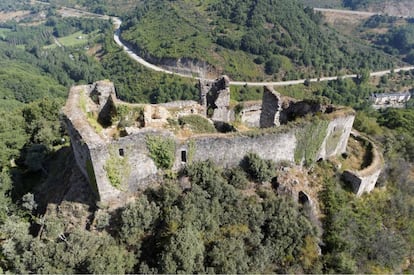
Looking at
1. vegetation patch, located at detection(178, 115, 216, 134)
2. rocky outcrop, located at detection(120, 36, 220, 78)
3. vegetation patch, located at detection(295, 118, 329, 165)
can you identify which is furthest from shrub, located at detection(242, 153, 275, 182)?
rocky outcrop, located at detection(120, 36, 220, 78)

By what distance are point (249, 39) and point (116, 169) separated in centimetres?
8602

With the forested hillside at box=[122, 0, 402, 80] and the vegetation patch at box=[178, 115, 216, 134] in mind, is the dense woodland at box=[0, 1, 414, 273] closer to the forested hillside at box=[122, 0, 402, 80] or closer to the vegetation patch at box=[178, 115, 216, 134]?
the vegetation patch at box=[178, 115, 216, 134]

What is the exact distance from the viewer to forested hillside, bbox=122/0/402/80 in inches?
3706

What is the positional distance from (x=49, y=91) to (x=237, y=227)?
78.1m

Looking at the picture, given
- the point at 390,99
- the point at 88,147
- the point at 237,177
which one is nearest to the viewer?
the point at 88,147

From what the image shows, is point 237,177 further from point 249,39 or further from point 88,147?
point 249,39

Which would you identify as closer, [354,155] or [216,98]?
[354,155]

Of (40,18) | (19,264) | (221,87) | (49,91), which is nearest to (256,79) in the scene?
(49,91)

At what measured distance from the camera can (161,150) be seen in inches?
796

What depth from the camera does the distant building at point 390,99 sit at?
93300mm

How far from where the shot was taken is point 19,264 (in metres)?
18.3

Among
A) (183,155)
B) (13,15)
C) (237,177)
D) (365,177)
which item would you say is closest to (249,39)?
(365,177)

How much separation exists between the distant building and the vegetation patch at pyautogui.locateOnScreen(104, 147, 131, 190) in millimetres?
90306

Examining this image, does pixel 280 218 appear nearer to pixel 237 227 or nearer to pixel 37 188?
pixel 237 227
